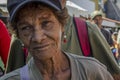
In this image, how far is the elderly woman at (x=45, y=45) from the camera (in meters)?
1.86

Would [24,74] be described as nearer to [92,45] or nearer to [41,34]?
[41,34]

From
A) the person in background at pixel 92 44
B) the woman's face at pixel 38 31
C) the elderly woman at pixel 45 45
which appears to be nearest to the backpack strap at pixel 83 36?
the person in background at pixel 92 44

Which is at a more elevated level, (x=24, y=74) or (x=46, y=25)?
(x=46, y=25)

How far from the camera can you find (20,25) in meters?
1.91

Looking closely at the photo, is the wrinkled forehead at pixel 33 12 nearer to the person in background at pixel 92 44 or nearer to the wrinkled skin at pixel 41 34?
the wrinkled skin at pixel 41 34

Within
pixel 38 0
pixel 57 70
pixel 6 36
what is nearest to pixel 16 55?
pixel 6 36

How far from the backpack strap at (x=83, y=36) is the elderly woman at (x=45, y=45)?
0.88m

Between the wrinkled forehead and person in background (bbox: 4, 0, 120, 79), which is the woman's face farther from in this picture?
person in background (bbox: 4, 0, 120, 79)

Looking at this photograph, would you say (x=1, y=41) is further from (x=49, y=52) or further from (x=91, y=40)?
(x=49, y=52)

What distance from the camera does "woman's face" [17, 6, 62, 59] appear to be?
6.11 ft

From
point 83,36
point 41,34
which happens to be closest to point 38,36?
point 41,34

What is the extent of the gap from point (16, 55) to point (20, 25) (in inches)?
51.9

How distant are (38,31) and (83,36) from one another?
1128mm

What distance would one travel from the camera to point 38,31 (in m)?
1.85
